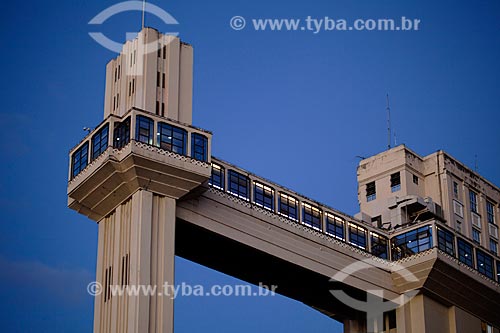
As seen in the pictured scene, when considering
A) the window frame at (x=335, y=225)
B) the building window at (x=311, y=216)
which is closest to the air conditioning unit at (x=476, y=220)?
the window frame at (x=335, y=225)

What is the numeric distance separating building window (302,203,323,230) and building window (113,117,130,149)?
14.2m

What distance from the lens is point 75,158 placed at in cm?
6344

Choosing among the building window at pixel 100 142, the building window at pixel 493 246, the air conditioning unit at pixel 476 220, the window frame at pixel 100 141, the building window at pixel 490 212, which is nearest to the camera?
the window frame at pixel 100 141

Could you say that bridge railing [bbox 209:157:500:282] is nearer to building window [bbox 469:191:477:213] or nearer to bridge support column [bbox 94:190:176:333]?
building window [bbox 469:191:477:213]

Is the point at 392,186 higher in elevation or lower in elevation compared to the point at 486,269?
higher

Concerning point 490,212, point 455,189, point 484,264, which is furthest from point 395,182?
point 490,212

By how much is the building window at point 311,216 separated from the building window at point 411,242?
6799 millimetres

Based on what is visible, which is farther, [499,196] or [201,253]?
[499,196]

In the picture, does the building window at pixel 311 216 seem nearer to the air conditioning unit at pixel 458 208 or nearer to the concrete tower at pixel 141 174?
the concrete tower at pixel 141 174

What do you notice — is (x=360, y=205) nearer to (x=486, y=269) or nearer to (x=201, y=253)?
(x=486, y=269)

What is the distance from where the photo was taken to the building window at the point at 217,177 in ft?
210

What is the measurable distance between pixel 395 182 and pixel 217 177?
64.1 feet

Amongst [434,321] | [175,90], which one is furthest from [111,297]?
[434,321]

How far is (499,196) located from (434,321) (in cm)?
1709
